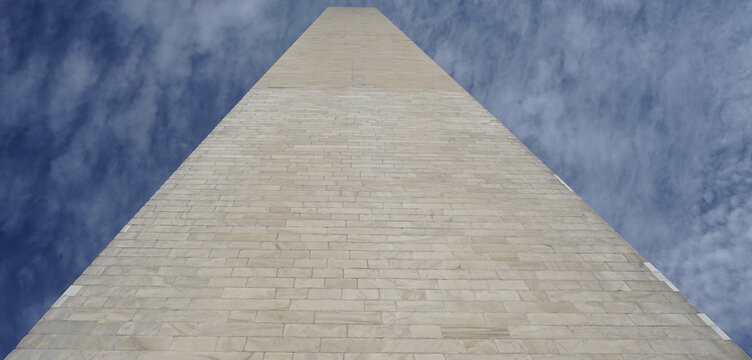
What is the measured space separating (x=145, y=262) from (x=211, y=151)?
3375 mm

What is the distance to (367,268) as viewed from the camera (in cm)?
560

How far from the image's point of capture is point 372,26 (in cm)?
1964

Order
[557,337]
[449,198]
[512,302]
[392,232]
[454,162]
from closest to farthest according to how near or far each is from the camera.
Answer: [557,337] < [512,302] < [392,232] < [449,198] < [454,162]

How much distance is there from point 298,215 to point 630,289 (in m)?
5.33

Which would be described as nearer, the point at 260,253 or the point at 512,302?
the point at 512,302

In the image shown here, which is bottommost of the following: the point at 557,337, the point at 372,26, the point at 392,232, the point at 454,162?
the point at 557,337

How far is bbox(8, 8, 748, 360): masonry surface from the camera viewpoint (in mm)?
4598

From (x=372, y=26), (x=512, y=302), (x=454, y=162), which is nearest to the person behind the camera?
(x=512, y=302)

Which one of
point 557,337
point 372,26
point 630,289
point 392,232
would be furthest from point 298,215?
point 372,26

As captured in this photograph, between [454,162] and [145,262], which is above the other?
[454,162]

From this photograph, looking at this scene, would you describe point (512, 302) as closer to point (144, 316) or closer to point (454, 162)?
point (454, 162)

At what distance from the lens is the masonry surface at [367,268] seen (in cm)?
460

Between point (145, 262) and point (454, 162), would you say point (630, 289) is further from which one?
point (145, 262)

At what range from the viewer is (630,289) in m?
5.43
